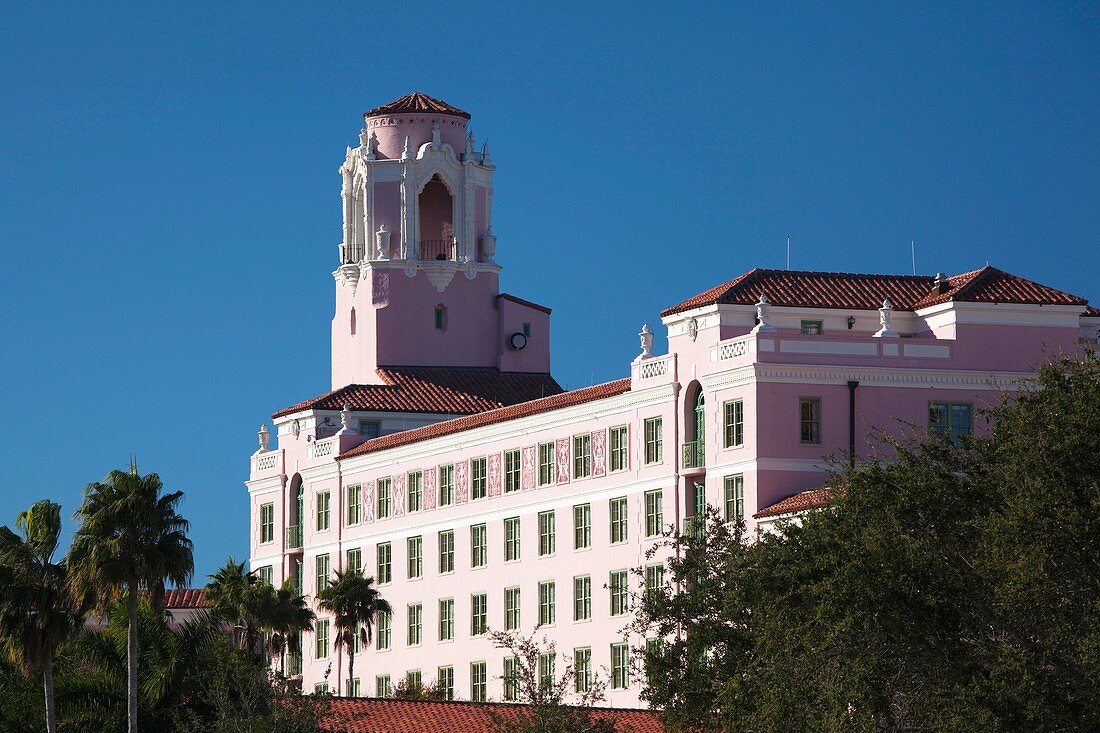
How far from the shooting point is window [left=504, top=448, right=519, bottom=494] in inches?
3866

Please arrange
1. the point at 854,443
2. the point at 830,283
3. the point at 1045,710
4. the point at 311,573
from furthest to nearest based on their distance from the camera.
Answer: the point at 311,573, the point at 830,283, the point at 854,443, the point at 1045,710

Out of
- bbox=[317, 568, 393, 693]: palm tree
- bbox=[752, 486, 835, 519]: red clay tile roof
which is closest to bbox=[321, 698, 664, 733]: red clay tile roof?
bbox=[752, 486, 835, 519]: red clay tile roof

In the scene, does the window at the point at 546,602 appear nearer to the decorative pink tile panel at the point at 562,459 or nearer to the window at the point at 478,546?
the decorative pink tile panel at the point at 562,459

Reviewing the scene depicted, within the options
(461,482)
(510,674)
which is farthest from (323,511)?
(510,674)

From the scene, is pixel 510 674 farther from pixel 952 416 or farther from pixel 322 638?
pixel 952 416

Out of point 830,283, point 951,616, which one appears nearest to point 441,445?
point 830,283

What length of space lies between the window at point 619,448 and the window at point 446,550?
1097 cm

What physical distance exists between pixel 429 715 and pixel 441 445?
2602 cm

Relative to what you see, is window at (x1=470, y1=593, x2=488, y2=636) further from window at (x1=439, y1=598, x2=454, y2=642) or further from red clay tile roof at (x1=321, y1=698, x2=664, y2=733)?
red clay tile roof at (x1=321, y1=698, x2=664, y2=733)

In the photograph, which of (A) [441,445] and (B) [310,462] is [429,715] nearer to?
(A) [441,445]

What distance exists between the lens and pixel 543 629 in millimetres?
95438

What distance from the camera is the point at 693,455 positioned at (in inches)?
3469

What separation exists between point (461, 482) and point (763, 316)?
17.5 metres

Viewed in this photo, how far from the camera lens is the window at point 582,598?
93.2m
